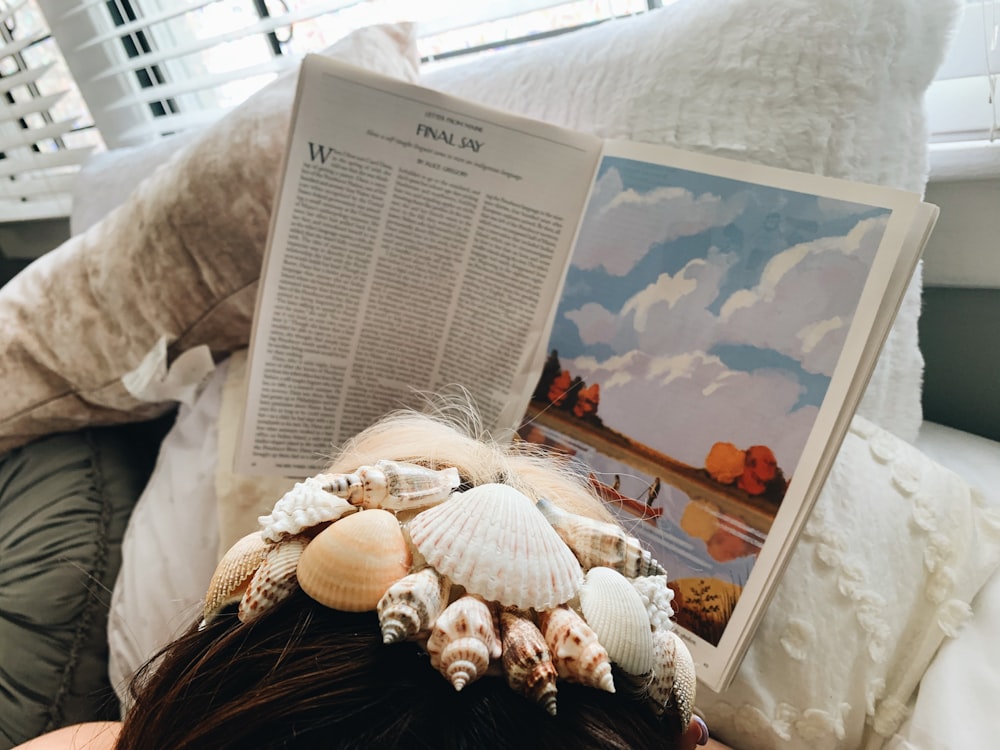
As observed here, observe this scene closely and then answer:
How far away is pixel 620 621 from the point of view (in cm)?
26

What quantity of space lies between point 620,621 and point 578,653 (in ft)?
0.09

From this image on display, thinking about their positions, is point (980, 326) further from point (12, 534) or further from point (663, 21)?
point (12, 534)

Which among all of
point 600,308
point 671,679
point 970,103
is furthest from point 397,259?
point 970,103

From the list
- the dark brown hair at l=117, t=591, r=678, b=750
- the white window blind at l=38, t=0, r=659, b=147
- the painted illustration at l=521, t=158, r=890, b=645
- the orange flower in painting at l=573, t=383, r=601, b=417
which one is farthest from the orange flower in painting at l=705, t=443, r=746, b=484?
the white window blind at l=38, t=0, r=659, b=147

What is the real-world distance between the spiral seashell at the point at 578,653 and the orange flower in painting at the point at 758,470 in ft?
0.77

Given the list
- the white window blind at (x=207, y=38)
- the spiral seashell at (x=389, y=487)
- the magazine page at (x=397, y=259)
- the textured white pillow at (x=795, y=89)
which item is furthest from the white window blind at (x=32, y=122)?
the spiral seashell at (x=389, y=487)

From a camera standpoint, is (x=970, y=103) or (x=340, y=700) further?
(x=970, y=103)

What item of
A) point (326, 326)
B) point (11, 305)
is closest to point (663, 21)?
point (326, 326)

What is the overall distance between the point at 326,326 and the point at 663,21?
1.36ft

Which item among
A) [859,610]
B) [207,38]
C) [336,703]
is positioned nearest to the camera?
[336,703]

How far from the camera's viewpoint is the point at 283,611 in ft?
0.86

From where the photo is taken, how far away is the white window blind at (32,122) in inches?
55.4

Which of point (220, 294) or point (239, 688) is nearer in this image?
point (239, 688)

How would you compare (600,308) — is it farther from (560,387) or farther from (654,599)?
(654,599)
